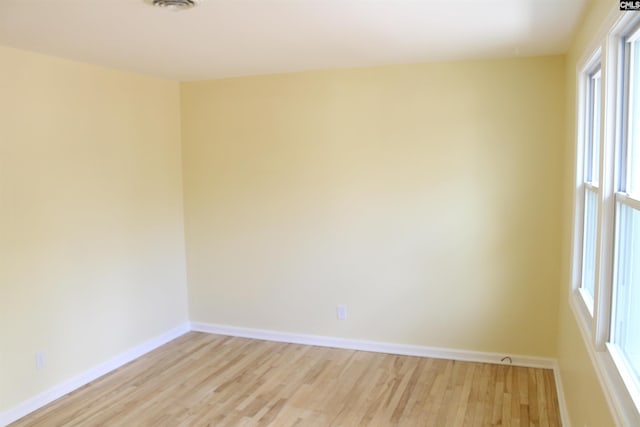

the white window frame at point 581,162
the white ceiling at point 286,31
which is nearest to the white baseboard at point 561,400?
the white window frame at point 581,162

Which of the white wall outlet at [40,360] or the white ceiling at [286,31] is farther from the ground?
the white ceiling at [286,31]

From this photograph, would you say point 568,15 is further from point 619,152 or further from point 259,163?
point 259,163

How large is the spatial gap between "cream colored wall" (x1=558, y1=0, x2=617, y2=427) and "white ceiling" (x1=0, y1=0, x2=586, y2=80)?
0.17 metres

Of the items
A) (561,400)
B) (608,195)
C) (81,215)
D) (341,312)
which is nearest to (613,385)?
(608,195)

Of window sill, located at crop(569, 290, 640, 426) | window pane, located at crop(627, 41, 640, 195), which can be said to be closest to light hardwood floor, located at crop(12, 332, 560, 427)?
window sill, located at crop(569, 290, 640, 426)

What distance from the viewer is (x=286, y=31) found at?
111 inches

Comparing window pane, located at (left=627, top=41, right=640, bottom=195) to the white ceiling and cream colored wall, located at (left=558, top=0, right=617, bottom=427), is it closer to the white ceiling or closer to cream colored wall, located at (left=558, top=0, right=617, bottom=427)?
cream colored wall, located at (left=558, top=0, right=617, bottom=427)

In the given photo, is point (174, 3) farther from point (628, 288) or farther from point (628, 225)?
point (628, 288)

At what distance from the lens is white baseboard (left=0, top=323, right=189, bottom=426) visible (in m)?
3.14

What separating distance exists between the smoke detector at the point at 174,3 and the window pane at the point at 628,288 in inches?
79.3

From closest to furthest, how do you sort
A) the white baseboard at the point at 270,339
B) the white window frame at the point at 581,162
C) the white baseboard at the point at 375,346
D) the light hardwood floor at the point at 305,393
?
the white window frame at the point at 581,162 < the light hardwood floor at the point at 305,393 < the white baseboard at the point at 270,339 < the white baseboard at the point at 375,346

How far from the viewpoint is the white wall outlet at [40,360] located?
3.28 m

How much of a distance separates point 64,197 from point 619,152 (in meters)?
3.38

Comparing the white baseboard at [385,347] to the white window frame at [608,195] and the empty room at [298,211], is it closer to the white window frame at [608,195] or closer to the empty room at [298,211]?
the empty room at [298,211]
